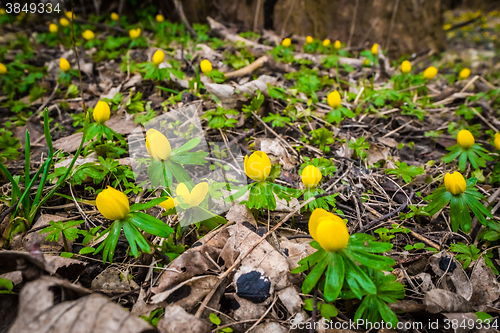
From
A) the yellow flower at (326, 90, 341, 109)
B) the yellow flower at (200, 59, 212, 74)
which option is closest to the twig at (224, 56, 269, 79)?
the yellow flower at (200, 59, 212, 74)

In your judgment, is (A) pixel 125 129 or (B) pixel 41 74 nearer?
(A) pixel 125 129

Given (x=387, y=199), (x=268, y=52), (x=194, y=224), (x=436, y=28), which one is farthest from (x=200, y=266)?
(x=436, y=28)

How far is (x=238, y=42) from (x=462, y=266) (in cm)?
323

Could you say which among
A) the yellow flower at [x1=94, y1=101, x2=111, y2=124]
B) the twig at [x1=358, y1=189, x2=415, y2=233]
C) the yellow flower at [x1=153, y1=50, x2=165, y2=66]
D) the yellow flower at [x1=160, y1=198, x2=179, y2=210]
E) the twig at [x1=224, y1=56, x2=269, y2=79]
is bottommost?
the twig at [x1=358, y1=189, x2=415, y2=233]

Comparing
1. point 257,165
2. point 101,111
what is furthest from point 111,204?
point 101,111

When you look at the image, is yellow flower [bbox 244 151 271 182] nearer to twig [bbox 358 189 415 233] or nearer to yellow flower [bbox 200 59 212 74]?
twig [bbox 358 189 415 233]

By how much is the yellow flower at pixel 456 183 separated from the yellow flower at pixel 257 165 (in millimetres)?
942

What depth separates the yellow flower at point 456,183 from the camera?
57.4 inches

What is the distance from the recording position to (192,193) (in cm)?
134

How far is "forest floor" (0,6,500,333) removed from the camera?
3.50ft

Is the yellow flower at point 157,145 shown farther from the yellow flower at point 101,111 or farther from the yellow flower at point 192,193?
the yellow flower at point 101,111

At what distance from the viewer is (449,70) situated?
418 centimetres

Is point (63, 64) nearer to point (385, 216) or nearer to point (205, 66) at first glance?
point (205, 66)

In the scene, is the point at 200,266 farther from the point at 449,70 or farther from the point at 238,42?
the point at 449,70
